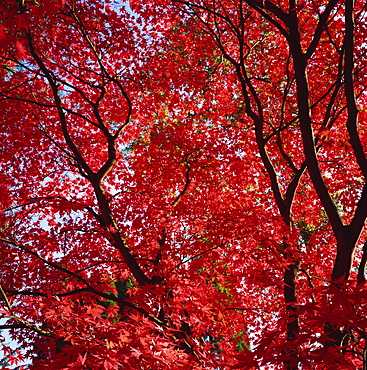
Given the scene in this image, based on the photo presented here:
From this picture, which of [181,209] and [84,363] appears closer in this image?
[84,363]

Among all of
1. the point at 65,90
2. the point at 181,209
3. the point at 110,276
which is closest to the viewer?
the point at 181,209

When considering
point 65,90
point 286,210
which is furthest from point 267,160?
point 65,90

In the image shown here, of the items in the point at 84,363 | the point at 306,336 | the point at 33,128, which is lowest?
the point at 84,363

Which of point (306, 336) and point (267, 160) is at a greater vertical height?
point (267, 160)

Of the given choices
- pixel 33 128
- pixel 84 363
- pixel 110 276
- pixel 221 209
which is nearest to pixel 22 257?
pixel 110 276

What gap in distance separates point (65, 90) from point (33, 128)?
5.04ft

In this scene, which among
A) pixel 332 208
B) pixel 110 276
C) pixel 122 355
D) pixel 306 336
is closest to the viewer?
pixel 306 336

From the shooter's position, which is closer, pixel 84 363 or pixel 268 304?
pixel 84 363

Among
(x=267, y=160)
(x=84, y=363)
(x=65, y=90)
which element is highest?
(x=65, y=90)

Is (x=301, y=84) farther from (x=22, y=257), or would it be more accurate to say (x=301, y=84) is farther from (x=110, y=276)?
(x=22, y=257)

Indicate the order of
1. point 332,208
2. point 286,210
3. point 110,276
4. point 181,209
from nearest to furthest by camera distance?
point 332,208
point 286,210
point 181,209
point 110,276

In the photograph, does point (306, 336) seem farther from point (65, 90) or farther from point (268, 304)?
point (65, 90)

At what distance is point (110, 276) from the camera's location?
9281 millimetres

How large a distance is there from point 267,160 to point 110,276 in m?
5.39
